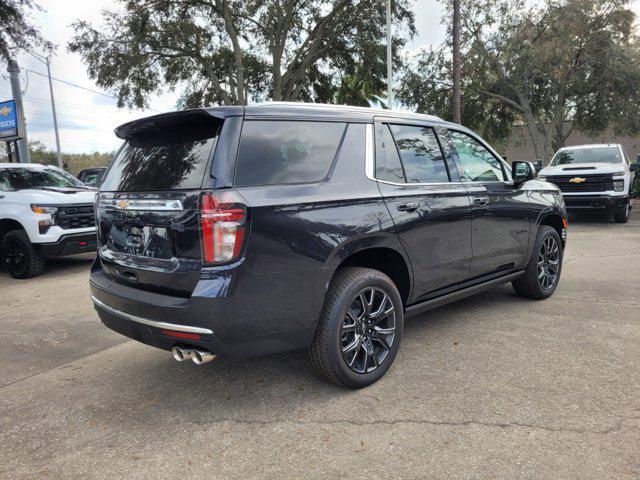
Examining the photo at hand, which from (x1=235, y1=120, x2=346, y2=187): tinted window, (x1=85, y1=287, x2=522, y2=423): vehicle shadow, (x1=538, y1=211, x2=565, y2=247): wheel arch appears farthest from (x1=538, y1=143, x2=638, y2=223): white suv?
(x1=235, y1=120, x2=346, y2=187): tinted window

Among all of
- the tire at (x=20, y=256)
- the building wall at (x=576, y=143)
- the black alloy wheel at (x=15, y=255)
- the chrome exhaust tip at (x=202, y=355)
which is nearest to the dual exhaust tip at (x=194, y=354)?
the chrome exhaust tip at (x=202, y=355)

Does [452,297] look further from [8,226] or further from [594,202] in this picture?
[594,202]

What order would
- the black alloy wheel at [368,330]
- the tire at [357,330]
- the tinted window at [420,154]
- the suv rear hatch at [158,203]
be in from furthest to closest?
1. the tinted window at [420,154]
2. the black alloy wheel at [368,330]
3. the tire at [357,330]
4. the suv rear hatch at [158,203]

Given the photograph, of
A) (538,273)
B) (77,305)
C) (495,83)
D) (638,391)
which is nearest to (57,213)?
(77,305)

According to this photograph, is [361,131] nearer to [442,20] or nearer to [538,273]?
[538,273]

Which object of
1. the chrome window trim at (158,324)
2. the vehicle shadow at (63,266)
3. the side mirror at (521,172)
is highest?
the side mirror at (521,172)

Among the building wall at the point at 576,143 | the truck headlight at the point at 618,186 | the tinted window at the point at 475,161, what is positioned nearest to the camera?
the tinted window at the point at 475,161

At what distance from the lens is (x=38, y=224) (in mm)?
7082

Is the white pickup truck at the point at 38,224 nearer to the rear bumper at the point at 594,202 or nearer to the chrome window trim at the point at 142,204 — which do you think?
the chrome window trim at the point at 142,204

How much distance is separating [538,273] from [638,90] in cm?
1879

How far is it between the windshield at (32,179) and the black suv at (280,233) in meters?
5.42

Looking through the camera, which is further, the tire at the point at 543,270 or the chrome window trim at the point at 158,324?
the tire at the point at 543,270

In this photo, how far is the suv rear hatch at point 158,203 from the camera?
2.70 m

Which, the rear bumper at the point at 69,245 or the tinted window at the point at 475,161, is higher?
the tinted window at the point at 475,161
